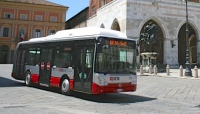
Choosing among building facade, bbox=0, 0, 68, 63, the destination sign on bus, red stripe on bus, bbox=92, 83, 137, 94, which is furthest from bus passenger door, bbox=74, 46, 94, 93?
building facade, bbox=0, 0, 68, 63

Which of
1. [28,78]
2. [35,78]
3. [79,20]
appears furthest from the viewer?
[79,20]

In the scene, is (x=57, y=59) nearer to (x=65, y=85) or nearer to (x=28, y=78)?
(x=65, y=85)

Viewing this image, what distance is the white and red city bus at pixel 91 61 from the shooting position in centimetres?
717

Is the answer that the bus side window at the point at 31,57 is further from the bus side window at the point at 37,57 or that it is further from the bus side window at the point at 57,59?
the bus side window at the point at 57,59

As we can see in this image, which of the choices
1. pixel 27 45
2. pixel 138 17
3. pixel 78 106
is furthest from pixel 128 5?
pixel 78 106

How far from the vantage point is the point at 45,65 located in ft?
31.6

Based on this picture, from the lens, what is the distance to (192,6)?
98.9 feet

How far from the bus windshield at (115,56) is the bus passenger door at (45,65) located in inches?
120

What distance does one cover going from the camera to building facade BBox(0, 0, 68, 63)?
143 ft

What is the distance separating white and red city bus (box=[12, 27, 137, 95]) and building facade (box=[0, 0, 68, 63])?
37.6 metres

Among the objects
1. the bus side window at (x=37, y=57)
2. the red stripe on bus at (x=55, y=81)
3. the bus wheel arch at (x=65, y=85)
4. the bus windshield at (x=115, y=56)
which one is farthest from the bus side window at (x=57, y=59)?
the bus windshield at (x=115, y=56)

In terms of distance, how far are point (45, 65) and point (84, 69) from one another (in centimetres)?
287

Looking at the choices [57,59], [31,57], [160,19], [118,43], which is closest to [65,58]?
[57,59]

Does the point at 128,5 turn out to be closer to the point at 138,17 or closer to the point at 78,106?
the point at 138,17
